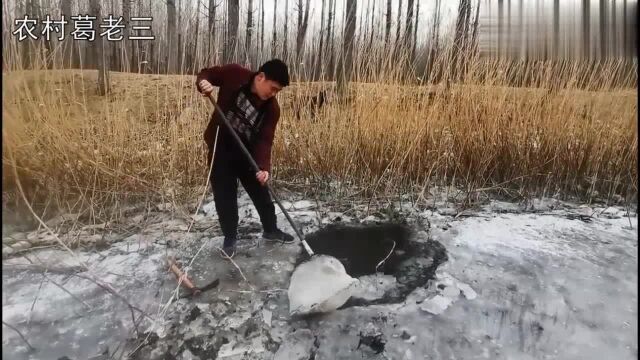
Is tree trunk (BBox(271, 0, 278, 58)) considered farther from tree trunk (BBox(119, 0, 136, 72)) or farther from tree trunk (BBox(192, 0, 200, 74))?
tree trunk (BBox(119, 0, 136, 72))

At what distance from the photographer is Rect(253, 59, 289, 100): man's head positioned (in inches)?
42.3

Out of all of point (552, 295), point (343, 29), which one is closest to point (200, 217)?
point (343, 29)

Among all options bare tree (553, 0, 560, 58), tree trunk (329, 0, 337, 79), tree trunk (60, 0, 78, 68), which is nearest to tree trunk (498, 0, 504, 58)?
bare tree (553, 0, 560, 58)

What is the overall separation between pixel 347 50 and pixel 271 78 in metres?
0.39

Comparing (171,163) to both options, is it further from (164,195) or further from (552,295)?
(552,295)

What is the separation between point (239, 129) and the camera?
1162mm

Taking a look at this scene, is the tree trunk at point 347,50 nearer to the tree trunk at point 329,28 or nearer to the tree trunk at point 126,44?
→ the tree trunk at point 329,28

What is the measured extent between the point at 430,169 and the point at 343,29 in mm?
593

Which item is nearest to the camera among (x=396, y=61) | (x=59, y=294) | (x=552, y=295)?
(x=59, y=294)

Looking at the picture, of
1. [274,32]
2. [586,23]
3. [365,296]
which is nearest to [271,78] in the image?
[274,32]

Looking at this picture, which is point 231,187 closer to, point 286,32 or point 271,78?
point 271,78

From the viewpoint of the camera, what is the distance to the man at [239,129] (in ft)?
3.63

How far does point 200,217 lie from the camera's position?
1.29m

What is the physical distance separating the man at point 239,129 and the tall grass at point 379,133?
14 centimetres
